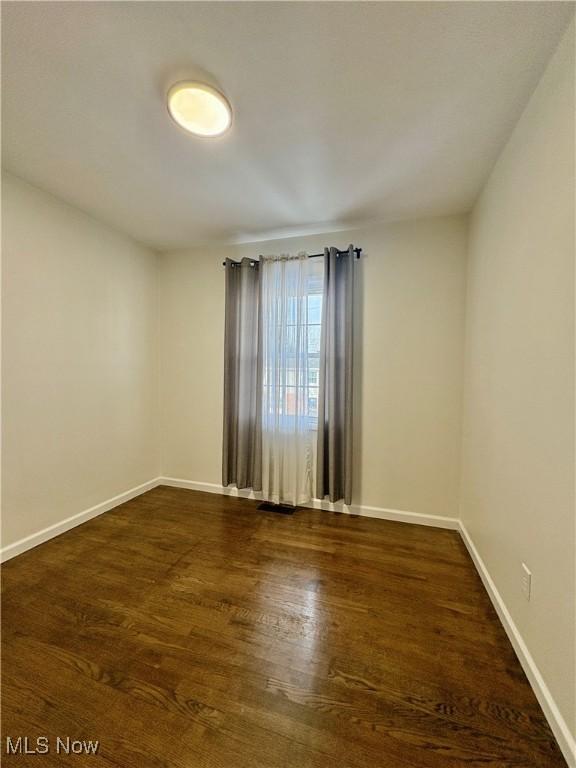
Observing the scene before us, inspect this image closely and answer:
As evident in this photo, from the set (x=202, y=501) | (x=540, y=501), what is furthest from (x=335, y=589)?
(x=202, y=501)

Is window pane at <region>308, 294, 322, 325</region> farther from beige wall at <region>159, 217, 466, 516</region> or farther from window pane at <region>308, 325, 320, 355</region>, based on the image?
beige wall at <region>159, 217, 466, 516</region>

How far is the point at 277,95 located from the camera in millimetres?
1354

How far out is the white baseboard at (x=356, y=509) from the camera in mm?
2486

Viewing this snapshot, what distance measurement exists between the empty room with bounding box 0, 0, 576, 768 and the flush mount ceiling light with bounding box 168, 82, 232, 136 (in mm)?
11

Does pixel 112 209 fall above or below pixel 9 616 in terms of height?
above

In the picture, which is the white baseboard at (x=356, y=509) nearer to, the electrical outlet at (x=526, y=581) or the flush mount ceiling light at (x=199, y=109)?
the electrical outlet at (x=526, y=581)

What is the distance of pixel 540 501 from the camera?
3.89 feet

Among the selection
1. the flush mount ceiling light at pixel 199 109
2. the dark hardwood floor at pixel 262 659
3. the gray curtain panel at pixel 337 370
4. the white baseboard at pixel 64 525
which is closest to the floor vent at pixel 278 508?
the gray curtain panel at pixel 337 370

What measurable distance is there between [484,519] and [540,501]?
29.9 inches

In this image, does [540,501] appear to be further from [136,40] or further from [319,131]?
[136,40]

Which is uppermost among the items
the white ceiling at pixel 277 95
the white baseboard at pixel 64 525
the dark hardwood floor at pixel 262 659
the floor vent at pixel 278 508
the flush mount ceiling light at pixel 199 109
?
the white ceiling at pixel 277 95

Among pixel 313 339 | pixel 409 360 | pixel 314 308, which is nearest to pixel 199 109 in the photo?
pixel 314 308

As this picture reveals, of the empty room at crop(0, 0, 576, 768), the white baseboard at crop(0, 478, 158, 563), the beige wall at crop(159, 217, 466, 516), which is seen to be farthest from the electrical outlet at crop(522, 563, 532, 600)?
the white baseboard at crop(0, 478, 158, 563)

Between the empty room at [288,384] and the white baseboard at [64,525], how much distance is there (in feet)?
0.06
